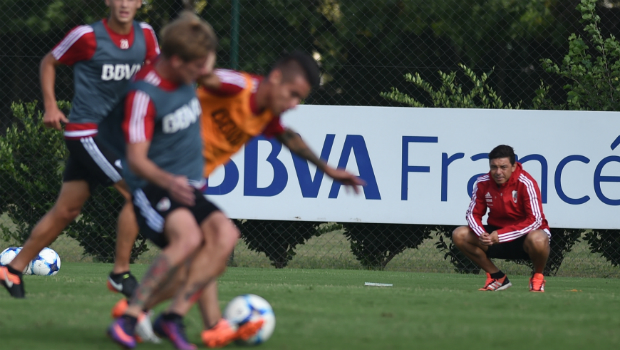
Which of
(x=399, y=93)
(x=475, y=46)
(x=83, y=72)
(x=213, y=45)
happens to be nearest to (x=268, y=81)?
(x=213, y=45)

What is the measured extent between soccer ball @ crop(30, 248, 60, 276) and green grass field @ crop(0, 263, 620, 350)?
0.43 meters

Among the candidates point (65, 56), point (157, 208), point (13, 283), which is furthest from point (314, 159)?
point (13, 283)

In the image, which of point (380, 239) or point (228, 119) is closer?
point (228, 119)

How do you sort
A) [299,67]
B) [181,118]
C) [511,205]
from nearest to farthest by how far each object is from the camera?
[181,118]
[299,67]
[511,205]

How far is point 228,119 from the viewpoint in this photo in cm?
371

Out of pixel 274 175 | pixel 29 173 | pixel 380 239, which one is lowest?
pixel 29 173

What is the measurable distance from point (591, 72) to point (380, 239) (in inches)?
114

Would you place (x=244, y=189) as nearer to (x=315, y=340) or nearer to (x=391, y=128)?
(x=391, y=128)

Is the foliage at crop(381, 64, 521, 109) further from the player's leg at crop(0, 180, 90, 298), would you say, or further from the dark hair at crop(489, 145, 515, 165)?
the player's leg at crop(0, 180, 90, 298)

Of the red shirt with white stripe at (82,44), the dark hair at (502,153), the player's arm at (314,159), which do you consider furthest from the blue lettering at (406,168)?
the player's arm at (314,159)

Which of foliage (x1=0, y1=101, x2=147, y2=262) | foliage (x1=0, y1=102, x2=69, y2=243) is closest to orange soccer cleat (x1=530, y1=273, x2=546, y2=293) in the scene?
foliage (x1=0, y1=101, x2=147, y2=262)

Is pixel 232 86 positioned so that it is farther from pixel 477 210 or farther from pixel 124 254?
pixel 477 210

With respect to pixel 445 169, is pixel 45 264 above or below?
below

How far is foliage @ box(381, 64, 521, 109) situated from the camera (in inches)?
356
